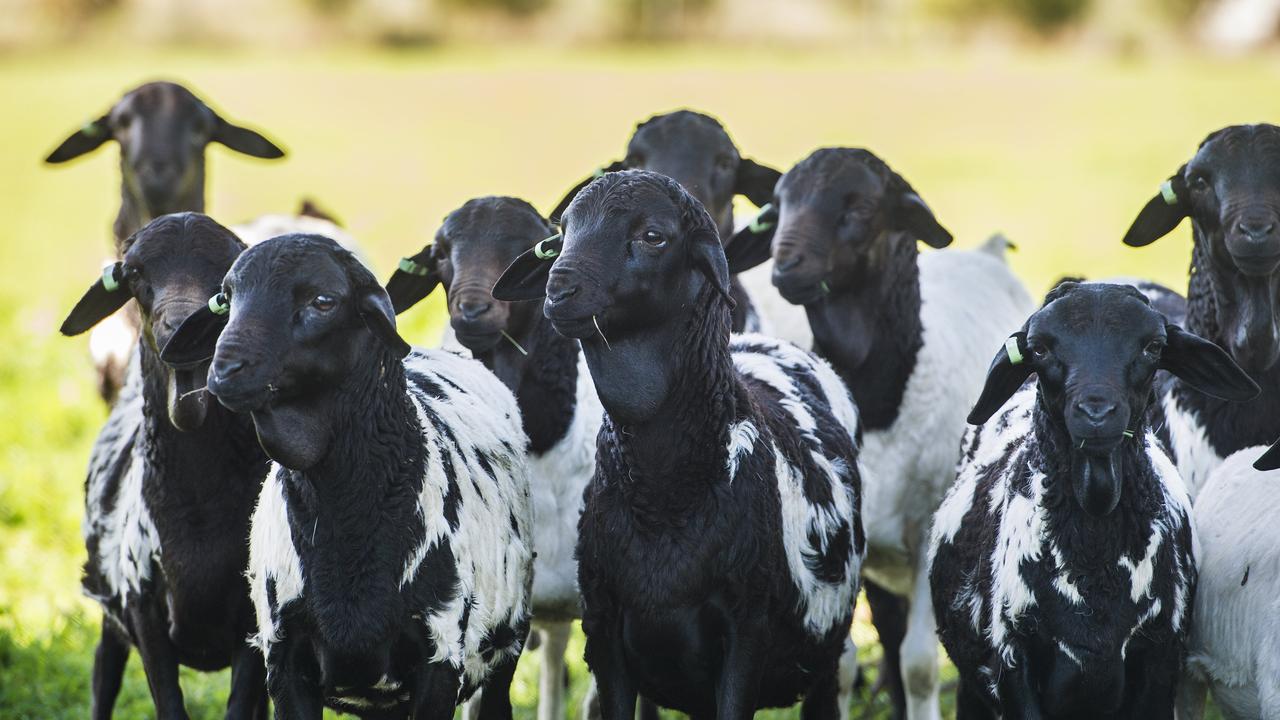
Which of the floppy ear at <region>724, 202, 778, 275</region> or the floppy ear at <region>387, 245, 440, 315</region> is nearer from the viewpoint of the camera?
the floppy ear at <region>387, 245, 440, 315</region>

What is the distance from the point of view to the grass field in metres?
10.5

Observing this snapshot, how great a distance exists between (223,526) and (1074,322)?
3.04 meters

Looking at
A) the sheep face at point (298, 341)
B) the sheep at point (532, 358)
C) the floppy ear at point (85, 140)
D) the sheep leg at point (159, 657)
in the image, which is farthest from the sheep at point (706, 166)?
the floppy ear at point (85, 140)

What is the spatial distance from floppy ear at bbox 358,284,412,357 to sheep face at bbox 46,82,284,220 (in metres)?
3.75

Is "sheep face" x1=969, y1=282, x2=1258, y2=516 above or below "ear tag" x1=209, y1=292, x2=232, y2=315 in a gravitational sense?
below

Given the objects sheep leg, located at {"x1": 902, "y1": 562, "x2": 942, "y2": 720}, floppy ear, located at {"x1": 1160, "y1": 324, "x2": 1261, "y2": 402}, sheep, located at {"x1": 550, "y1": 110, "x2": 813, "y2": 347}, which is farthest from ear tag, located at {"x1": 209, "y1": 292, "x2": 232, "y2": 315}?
sheep leg, located at {"x1": 902, "y1": 562, "x2": 942, "y2": 720}

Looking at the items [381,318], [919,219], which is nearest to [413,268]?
[381,318]

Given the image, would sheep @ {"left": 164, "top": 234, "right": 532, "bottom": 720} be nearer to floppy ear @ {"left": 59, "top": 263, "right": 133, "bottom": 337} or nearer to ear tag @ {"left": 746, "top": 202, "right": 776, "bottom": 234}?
floppy ear @ {"left": 59, "top": 263, "right": 133, "bottom": 337}

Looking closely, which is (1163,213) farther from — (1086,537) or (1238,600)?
(1086,537)

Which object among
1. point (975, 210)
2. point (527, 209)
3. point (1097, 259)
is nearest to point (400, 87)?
point (975, 210)

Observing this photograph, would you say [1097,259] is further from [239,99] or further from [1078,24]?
[1078,24]

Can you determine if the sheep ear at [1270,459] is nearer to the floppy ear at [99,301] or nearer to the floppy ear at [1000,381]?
the floppy ear at [1000,381]

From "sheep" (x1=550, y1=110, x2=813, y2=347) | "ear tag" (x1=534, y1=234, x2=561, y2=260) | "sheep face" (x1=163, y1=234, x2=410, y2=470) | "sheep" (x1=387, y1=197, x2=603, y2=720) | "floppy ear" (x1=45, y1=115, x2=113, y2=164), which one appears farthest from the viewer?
"floppy ear" (x1=45, y1=115, x2=113, y2=164)

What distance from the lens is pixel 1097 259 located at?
63.4 ft
